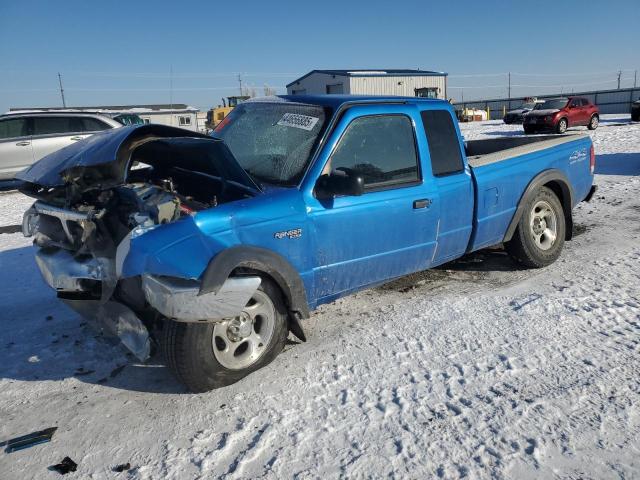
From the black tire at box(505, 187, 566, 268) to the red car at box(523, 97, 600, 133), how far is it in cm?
1865

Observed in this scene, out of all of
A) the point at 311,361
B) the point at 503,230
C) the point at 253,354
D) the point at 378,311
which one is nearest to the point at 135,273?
the point at 253,354

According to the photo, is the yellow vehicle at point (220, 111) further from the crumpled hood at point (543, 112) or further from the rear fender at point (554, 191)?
the rear fender at point (554, 191)

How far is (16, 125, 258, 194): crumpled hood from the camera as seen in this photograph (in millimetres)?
3164

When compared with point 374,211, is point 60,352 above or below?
below

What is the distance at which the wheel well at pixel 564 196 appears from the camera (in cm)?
526

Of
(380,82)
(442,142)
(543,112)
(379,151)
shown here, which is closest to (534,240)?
(442,142)

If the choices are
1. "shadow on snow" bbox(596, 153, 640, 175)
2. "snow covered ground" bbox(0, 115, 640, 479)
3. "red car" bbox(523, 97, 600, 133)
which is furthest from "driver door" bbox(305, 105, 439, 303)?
"red car" bbox(523, 97, 600, 133)

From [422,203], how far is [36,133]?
33.8 ft

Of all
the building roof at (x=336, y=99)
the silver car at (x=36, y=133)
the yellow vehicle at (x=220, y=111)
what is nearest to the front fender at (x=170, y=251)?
the building roof at (x=336, y=99)

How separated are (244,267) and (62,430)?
1361 mm

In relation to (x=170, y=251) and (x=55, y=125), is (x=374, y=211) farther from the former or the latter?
(x=55, y=125)

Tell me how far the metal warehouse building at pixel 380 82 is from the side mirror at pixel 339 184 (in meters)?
38.7

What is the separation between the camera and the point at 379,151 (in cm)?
381

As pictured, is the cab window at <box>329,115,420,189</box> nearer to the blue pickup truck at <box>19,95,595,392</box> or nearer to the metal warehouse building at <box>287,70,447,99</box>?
the blue pickup truck at <box>19,95,595,392</box>
